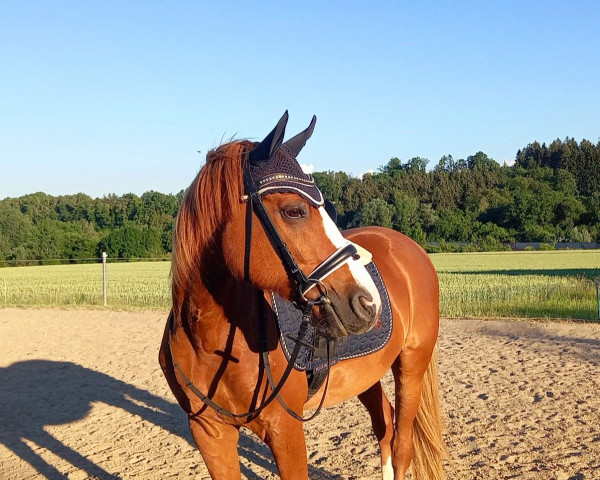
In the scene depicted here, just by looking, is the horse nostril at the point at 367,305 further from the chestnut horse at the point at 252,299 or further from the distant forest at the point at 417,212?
the distant forest at the point at 417,212

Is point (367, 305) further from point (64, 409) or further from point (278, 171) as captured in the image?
point (64, 409)

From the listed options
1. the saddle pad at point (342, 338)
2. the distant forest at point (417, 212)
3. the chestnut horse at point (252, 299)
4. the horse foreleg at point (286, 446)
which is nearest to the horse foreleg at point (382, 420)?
the chestnut horse at point (252, 299)

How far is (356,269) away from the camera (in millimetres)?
1896

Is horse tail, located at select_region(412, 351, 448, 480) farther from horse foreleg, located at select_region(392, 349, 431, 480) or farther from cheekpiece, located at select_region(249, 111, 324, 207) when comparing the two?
cheekpiece, located at select_region(249, 111, 324, 207)

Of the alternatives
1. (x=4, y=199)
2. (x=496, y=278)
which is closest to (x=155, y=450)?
(x=496, y=278)

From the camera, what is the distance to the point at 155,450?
190 inches

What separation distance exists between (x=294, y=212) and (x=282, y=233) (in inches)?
3.4

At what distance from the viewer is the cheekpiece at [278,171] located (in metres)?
1.95

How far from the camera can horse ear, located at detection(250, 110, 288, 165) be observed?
193 centimetres

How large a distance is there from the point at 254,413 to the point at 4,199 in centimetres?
6004

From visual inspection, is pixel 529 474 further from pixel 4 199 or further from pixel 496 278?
pixel 4 199

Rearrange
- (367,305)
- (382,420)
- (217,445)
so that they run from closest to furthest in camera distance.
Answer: (367,305) → (217,445) → (382,420)

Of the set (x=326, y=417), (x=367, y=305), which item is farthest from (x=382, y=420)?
(x=367, y=305)

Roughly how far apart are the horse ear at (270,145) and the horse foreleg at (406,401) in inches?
82.8
